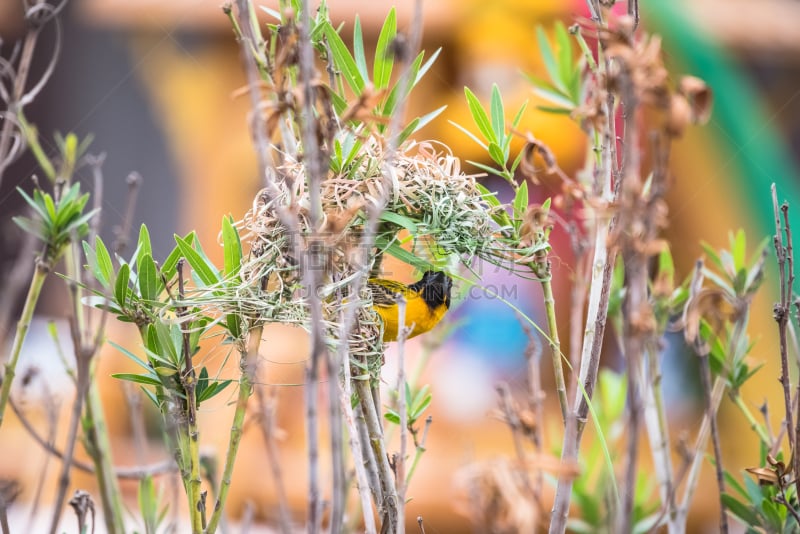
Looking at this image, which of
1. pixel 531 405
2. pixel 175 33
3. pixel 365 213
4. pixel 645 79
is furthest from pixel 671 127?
pixel 175 33

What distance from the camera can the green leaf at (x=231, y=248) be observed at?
1.11 meters

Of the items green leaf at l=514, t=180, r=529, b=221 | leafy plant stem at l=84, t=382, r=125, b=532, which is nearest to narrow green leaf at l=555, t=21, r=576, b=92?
green leaf at l=514, t=180, r=529, b=221

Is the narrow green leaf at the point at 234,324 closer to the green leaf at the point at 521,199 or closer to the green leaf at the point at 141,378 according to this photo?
the green leaf at the point at 141,378

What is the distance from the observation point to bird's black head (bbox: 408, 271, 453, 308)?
1.57 metres

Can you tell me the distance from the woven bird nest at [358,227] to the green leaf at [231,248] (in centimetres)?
1

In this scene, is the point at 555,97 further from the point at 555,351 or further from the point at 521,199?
the point at 555,351

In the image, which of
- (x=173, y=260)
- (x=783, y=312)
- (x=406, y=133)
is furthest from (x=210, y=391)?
(x=783, y=312)

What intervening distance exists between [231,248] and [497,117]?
498 mm

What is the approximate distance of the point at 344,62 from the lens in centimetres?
117

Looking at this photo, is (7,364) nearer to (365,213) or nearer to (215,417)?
(365,213)

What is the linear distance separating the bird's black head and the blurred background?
206 centimetres

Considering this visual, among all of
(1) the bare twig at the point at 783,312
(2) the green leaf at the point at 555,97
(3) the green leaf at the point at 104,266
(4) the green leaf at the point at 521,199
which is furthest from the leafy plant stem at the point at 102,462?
(2) the green leaf at the point at 555,97

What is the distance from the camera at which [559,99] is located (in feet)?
→ 5.56

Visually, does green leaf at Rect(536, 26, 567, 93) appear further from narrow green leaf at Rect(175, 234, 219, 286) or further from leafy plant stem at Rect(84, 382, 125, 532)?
leafy plant stem at Rect(84, 382, 125, 532)
